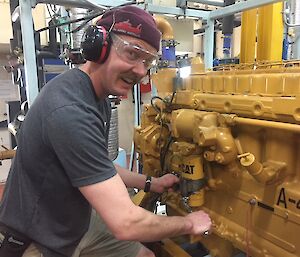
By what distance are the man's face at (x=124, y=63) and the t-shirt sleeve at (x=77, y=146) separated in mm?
225

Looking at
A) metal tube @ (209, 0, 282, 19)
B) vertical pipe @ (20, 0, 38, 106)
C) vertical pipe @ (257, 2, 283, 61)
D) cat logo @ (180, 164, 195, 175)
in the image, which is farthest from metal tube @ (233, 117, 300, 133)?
vertical pipe @ (257, 2, 283, 61)

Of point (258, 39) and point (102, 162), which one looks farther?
point (258, 39)

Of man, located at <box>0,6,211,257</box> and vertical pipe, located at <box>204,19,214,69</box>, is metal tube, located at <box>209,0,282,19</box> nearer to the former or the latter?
vertical pipe, located at <box>204,19,214,69</box>

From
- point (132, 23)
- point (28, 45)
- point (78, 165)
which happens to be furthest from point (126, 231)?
point (28, 45)

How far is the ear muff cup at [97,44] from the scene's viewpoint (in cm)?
107

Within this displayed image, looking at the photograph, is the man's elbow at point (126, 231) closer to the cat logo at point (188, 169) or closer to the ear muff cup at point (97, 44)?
the cat logo at point (188, 169)

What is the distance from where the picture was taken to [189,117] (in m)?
1.31

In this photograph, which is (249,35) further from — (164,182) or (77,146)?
(77,146)

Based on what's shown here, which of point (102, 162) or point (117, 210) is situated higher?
point (102, 162)

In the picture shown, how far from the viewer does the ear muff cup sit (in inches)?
42.0

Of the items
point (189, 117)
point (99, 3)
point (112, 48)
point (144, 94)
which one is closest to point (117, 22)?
point (112, 48)

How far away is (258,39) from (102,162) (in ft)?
5.98

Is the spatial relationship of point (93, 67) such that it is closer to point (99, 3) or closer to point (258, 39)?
point (99, 3)

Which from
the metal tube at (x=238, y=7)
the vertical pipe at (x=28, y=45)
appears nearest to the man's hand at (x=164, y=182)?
the vertical pipe at (x=28, y=45)
